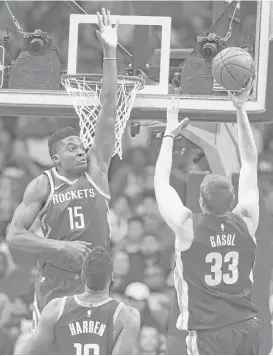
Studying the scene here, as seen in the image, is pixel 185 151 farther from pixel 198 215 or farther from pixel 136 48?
pixel 198 215

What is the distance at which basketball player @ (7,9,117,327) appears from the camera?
5.38m

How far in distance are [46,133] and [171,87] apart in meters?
2.92

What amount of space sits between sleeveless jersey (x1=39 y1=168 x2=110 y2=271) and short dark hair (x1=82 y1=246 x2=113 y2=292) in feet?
3.14

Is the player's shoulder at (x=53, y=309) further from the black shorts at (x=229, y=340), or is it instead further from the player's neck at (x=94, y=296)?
the black shorts at (x=229, y=340)

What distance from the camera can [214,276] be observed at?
15.9 ft

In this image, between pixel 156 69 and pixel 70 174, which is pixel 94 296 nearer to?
pixel 70 174

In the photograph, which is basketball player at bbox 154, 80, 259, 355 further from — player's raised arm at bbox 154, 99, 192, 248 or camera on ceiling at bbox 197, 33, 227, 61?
A: camera on ceiling at bbox 197, 33, 227, 61

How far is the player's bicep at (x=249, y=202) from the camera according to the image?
197 inches

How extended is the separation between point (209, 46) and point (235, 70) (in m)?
1.62

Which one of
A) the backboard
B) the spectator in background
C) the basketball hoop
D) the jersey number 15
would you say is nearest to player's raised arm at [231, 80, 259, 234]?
the jersey number 15

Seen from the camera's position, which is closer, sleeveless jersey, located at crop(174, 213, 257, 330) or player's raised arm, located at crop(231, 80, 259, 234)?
sleeveless jersey, located at crop(174, 213, 257, 330)

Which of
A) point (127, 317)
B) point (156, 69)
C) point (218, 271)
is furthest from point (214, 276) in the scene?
point (156, 69)

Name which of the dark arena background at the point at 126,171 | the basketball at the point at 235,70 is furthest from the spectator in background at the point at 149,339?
the basketball at the point at 235,70

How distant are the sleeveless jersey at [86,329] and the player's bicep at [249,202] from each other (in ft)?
3.19
